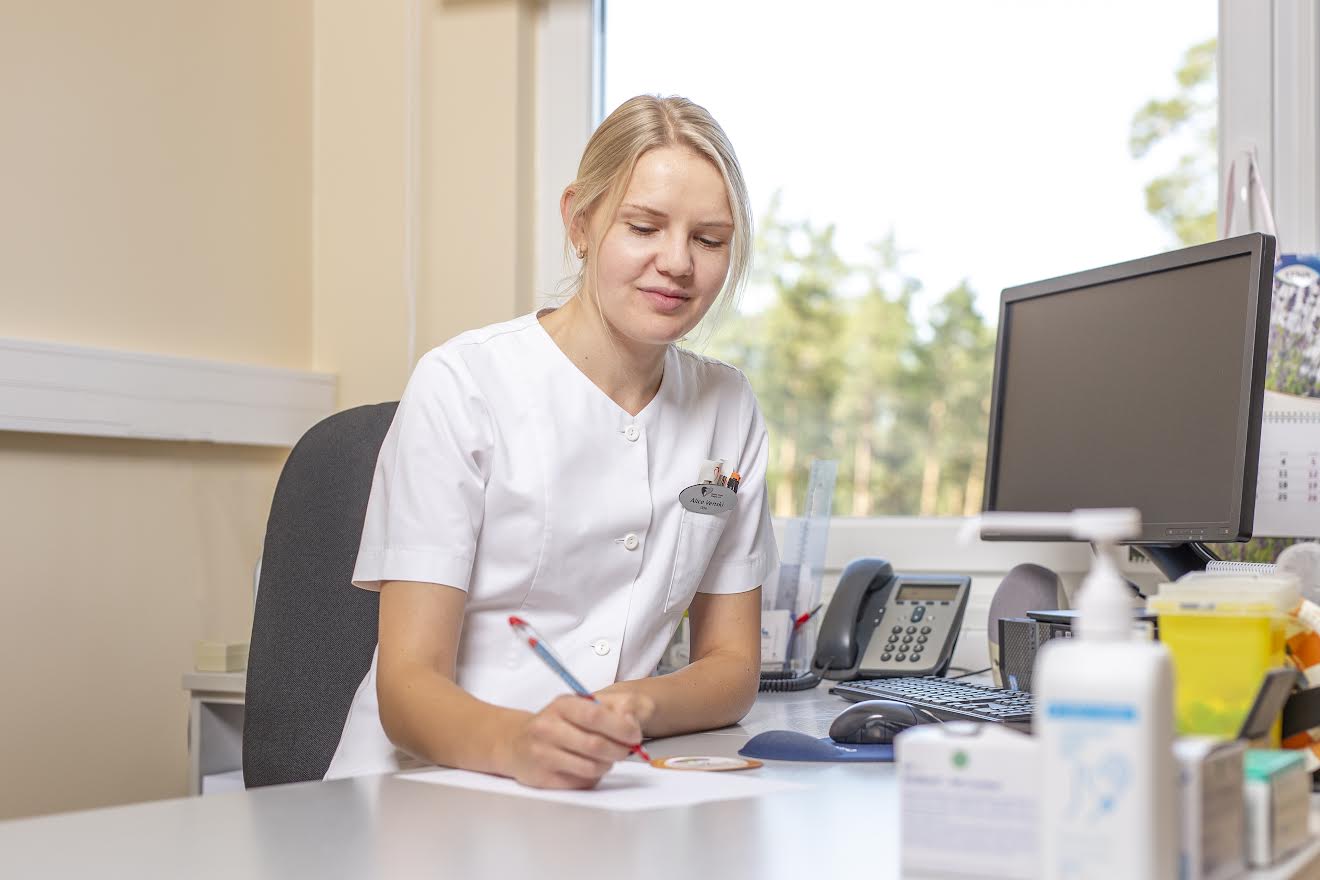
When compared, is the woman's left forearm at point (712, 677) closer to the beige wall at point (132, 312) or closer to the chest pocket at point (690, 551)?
the chest pocket at point (690, 551)

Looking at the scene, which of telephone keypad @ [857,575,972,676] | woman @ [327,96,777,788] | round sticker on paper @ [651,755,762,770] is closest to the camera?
round sticker on paper @ [651,755,762,770]

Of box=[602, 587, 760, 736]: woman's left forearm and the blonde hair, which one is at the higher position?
the blonde hair

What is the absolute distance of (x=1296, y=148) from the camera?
1.88 metres

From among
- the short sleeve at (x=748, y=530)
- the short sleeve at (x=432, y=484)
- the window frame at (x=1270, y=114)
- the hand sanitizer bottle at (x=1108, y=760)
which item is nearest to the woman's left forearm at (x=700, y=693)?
the short sleeve at (x=748, y=530)

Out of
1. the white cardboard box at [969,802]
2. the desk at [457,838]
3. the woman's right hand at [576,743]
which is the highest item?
the white cardboard box at [969,802]

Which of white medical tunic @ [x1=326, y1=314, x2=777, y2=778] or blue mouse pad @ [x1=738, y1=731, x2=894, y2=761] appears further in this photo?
white medical tunic @ [x1=326, y1=314, x2=777, y2=778]

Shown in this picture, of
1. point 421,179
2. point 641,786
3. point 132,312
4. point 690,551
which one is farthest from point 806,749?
point 421,179

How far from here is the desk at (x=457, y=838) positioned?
749mm

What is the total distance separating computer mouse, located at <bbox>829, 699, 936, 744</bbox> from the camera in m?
1.14

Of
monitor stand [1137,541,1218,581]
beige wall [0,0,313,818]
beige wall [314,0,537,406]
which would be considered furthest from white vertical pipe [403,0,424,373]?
monitor stand [1137,541,1218,581]

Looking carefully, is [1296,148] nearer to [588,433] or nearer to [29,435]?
[588,433]

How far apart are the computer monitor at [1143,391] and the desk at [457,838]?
659 mm

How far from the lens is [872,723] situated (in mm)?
1142

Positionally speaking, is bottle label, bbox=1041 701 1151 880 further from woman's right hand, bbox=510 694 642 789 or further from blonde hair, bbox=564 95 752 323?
blonde hair, bbox=564 95 752 323
